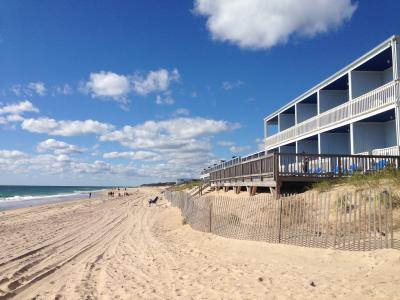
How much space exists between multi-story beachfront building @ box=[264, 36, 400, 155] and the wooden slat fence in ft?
27.3

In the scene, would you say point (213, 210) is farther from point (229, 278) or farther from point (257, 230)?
point (229, 278)

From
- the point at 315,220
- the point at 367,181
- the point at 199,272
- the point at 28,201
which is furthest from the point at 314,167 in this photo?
the point at 28,201

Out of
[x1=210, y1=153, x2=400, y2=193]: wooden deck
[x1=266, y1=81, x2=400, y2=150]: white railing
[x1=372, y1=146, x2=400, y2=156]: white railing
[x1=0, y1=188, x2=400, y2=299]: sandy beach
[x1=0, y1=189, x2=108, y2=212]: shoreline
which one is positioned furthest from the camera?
→ [x1=0, y1=189, x2=108, y2=212]: shoreline

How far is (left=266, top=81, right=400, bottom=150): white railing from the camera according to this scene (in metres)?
17.8

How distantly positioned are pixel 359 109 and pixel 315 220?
12056 millimetres

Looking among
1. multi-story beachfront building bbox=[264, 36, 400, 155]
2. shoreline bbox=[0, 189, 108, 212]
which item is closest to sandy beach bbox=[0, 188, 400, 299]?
multi-story beachfront building bbox=[264, 36, 400, 155]

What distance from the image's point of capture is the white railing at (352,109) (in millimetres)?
17828

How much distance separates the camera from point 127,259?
11.2 meters

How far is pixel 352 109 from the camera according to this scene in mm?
21094

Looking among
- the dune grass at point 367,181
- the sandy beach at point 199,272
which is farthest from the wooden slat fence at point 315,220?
the dune grass at point 367,181

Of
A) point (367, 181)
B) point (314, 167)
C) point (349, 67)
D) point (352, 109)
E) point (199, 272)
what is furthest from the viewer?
point (349, 67)

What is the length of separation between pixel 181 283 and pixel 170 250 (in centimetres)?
412

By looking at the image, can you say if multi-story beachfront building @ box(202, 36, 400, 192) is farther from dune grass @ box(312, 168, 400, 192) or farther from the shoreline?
the shoreline

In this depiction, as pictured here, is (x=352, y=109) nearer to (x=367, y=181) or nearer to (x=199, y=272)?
(x=367, y=181)
